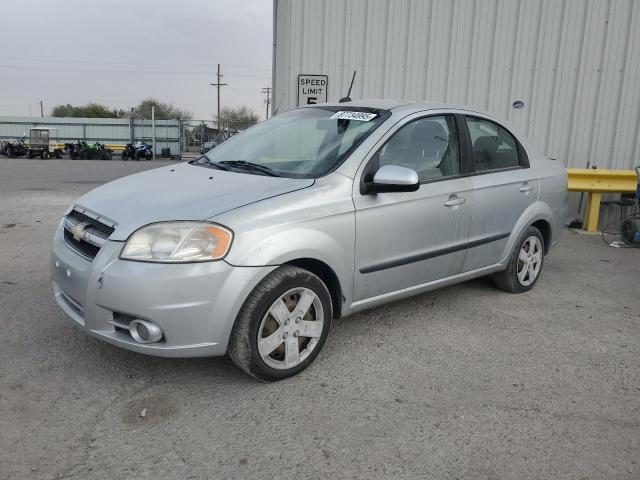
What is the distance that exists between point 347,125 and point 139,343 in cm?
192

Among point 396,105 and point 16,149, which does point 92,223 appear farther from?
point 16,149

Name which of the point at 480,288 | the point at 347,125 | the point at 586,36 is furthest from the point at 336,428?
the point at 586,36

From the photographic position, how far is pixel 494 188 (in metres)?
4.16

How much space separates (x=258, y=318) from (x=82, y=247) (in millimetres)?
1081

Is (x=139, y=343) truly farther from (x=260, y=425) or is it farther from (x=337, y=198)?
(x=337, y=198)

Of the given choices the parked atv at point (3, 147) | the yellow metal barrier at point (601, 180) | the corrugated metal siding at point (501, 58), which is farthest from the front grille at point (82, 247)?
the parked atv at point (3, 147)

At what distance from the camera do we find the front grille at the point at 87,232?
113 inches

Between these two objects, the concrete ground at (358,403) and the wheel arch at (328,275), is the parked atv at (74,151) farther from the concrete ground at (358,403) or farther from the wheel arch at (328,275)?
the wheel arch at (328,275)

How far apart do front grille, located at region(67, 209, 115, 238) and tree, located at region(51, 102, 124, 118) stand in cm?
7750

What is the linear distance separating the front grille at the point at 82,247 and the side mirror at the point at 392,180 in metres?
1.56

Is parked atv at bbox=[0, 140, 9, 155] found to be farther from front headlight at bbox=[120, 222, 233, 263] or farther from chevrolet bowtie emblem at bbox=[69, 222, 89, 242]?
front headlight at bbox=[120, 222, 233, 263]

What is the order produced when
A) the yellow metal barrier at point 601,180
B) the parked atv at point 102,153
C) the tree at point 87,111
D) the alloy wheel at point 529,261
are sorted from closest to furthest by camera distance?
the alloy wheel at point 529,261, the yellow metal barrier at point 601,180, the parked atv at point 102,153, the tree at point 87,111

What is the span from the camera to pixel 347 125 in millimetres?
3639

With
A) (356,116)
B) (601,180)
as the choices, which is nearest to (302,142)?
(356,116)
